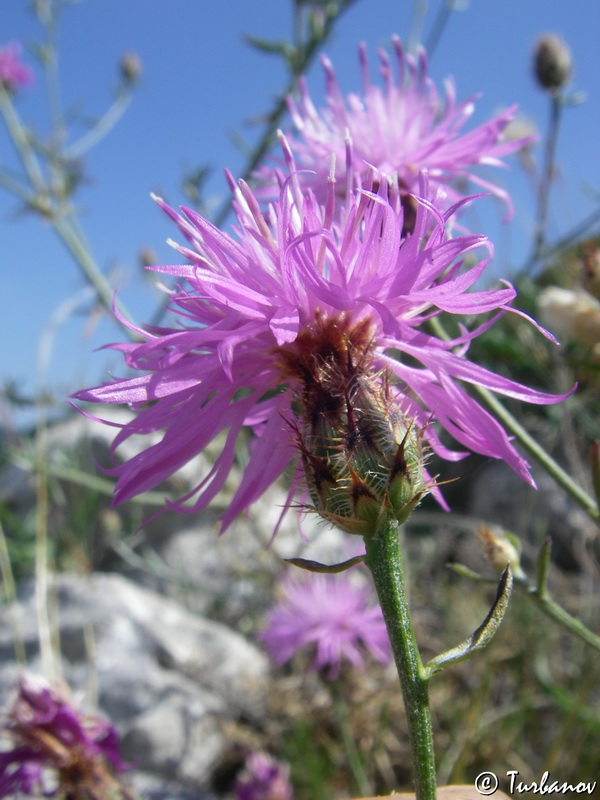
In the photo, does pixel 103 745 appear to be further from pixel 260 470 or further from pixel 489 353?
pixel 489 353

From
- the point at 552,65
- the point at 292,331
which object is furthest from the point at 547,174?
the point at 292,331

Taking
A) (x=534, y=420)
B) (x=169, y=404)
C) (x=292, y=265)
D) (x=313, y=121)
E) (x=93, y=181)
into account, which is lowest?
(x=534, y=420)

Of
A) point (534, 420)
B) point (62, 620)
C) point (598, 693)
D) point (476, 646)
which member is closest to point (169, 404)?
point (476, 646)

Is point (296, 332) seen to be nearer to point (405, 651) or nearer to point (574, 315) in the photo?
point (405, 651)

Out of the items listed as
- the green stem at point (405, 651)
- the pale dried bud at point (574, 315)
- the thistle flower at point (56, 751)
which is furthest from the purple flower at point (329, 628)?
the green stem at point (405, 651)

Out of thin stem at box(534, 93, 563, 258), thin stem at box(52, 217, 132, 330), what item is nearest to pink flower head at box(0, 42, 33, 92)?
thin stem at box(52, 217, 132, 330)

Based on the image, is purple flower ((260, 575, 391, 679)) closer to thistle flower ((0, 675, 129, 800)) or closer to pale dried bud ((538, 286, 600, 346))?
thistle flower ((0, 675, 129, 800))
